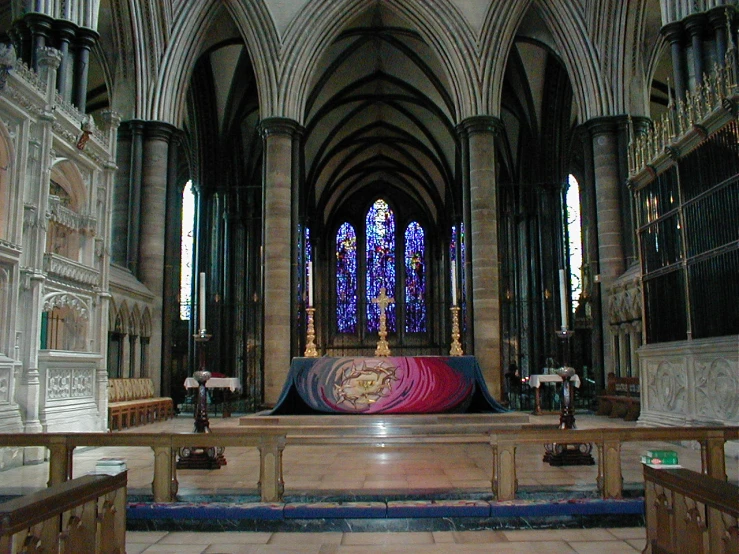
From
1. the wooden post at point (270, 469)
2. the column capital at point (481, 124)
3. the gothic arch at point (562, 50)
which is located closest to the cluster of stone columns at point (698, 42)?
the gothic arch at point (562, 50)

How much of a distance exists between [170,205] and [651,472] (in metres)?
15.1

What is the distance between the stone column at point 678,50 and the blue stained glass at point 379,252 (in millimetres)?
21967

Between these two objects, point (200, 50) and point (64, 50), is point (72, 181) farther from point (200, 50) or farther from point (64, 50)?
point (200, 50)

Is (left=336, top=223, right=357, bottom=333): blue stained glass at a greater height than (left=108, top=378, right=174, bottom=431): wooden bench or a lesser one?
greater

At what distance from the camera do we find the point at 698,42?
40.0ft

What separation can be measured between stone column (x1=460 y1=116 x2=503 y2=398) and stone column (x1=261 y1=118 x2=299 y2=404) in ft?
14.9

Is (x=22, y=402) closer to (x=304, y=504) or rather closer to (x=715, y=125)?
(x=304, y=504)

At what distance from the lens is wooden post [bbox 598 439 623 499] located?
554cm

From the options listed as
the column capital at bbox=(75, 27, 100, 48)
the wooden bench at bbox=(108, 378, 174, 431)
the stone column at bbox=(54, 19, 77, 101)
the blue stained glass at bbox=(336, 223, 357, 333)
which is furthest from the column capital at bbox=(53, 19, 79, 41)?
the blue stained glass at bbox=(336, 223, 357, 333)

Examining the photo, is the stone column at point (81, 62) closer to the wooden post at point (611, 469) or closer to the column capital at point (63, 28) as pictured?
the column capital at point (63, 28)

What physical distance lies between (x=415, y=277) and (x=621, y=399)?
21.6m

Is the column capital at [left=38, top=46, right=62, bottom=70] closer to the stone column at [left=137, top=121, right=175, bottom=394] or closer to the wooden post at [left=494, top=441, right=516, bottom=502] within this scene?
the stone column at [left=137, top=121, right=175, bottom=394]

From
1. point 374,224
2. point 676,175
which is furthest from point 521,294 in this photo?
point 676,175

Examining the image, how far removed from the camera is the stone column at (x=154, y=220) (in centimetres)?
1642
